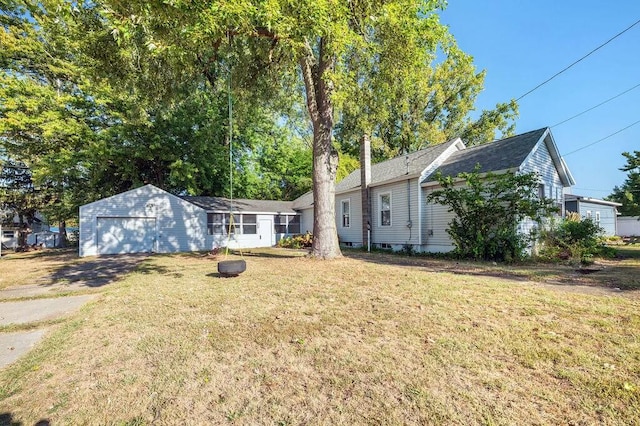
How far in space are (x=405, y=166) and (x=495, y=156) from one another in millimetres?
4256

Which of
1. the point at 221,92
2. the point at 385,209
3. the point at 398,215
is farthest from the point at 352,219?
the point at 221,92

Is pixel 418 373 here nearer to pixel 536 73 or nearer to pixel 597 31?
pixel 597 31

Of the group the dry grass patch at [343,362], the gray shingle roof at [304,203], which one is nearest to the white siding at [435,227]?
the dry grass patch at [343,362]

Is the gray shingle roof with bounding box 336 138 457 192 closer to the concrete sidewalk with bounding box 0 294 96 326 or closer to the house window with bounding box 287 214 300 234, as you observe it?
the house window with bounding box 287 214 300 234

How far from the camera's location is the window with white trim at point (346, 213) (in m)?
18.9

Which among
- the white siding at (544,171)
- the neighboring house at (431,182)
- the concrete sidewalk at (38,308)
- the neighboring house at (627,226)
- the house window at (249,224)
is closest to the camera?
the concrete sidewalk at (38,308)

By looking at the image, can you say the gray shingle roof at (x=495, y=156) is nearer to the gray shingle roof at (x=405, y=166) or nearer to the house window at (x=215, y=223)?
the gray shingle roof at (x=405, y=166)

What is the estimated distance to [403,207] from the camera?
14773 mm

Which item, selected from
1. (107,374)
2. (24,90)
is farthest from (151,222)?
(107,374)

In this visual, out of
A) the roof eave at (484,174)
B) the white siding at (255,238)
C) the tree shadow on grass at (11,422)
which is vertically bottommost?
the tree shadow on grass at (11,422)

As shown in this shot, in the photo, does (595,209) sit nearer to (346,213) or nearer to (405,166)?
(405,166)

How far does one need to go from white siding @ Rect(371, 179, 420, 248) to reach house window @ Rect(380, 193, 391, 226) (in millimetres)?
171

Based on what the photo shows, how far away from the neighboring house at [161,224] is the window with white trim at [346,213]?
581 centimetres

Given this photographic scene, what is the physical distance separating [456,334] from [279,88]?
13105 millimetres
